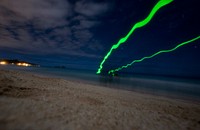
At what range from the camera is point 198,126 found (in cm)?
684

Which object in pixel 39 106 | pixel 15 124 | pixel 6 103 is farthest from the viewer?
pixel 39 106

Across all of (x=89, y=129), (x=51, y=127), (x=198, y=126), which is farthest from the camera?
(x=198, y=126)

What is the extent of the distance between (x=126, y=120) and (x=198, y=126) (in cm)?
406

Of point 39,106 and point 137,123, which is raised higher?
point 39,106

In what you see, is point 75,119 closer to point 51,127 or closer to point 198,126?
point 51,127

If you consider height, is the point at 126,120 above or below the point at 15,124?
below

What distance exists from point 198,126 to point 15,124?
8813mm

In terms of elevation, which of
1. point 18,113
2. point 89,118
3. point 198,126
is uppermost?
point 18,113

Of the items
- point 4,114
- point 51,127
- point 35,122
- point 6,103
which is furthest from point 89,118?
point 6,103

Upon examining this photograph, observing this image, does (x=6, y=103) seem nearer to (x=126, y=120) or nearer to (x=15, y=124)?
(x=15, y=124)

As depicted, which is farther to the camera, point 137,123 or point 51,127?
point 137,123

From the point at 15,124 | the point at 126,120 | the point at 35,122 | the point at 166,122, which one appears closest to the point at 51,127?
the point at 35,122

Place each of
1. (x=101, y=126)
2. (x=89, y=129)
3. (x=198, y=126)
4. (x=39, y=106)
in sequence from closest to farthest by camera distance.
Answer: (x=89, y=129) < (x=101, y=126) < (x=39, y=106) < (x=198, y=126)

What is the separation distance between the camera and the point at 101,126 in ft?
17.9
